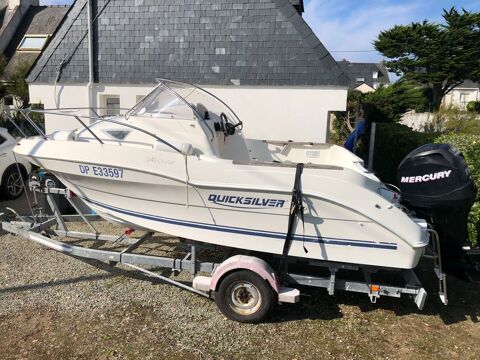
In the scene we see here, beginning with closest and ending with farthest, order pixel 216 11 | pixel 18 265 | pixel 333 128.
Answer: pixel 18 265 → pixel 216 11 → pixel 333 128

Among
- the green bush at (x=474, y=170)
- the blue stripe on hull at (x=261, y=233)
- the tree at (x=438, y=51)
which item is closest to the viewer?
the blue stripe on hull at (x=261, y=233)

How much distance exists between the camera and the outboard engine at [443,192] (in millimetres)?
3674

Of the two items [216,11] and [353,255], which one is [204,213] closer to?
[353,255]

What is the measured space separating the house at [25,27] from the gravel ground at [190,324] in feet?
69.0

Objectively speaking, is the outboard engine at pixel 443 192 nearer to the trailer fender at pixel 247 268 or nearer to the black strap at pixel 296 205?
the black strap at pixel 296 205

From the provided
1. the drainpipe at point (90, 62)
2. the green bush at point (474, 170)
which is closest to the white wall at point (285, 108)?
the drainpipe at point (90, 62)

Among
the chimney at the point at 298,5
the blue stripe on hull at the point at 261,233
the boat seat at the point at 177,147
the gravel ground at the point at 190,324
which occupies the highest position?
the chimney at the point at 298,5

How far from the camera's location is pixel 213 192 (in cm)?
376

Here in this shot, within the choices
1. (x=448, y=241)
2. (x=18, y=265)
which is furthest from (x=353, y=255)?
(x=18, y=265)

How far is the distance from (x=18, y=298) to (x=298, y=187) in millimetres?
3000

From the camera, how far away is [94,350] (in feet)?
11.3

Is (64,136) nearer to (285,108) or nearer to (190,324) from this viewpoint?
(190,324)

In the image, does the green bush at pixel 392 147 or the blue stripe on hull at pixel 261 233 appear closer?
the blue stripe on hull at pixel 261 233

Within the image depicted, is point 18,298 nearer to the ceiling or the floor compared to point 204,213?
nearer to the floor
